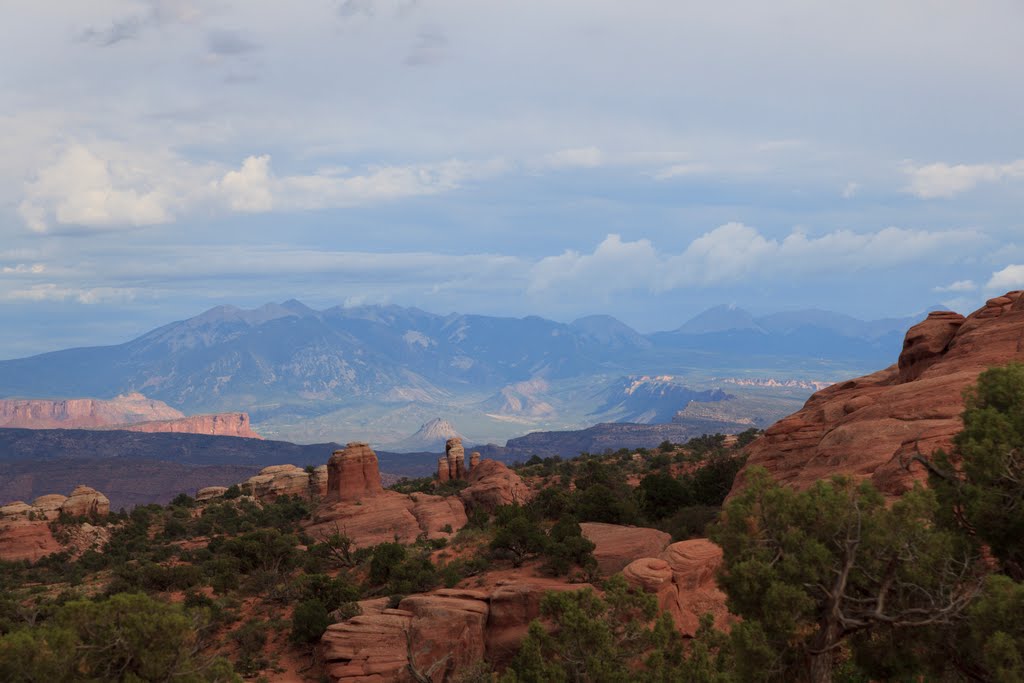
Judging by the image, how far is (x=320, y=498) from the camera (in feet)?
250

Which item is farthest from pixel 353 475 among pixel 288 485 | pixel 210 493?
pixel 210 493

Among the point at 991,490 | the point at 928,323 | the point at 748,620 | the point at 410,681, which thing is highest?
the point at 928,323

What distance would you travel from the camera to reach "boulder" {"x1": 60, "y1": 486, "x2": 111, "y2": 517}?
72.5 meters

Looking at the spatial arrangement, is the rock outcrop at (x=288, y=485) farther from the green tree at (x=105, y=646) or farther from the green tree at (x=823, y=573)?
the green tree at (x=823, y=573)

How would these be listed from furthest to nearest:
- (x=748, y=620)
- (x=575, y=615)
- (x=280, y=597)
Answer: (x=280, y=597) → (x=575, y=615) → (x=748, y=620)

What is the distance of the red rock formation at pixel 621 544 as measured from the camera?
33.6 meters

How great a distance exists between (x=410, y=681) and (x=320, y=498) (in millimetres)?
50544

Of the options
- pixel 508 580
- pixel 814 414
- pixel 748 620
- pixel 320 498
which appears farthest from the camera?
pixel 320 498

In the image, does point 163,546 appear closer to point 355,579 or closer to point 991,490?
point 355,579

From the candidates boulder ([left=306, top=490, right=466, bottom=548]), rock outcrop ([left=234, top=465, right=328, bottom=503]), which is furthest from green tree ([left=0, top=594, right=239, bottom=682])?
rock outcrop ([left=234, top=465, right=328, bottom=503])

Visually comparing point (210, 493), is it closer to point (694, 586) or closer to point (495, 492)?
point (495, 492)

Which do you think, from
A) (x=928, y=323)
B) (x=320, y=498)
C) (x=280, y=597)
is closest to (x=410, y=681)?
(x=280, y=597)

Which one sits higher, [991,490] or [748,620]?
[991,490]

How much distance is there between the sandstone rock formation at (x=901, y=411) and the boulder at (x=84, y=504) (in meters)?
60.9
